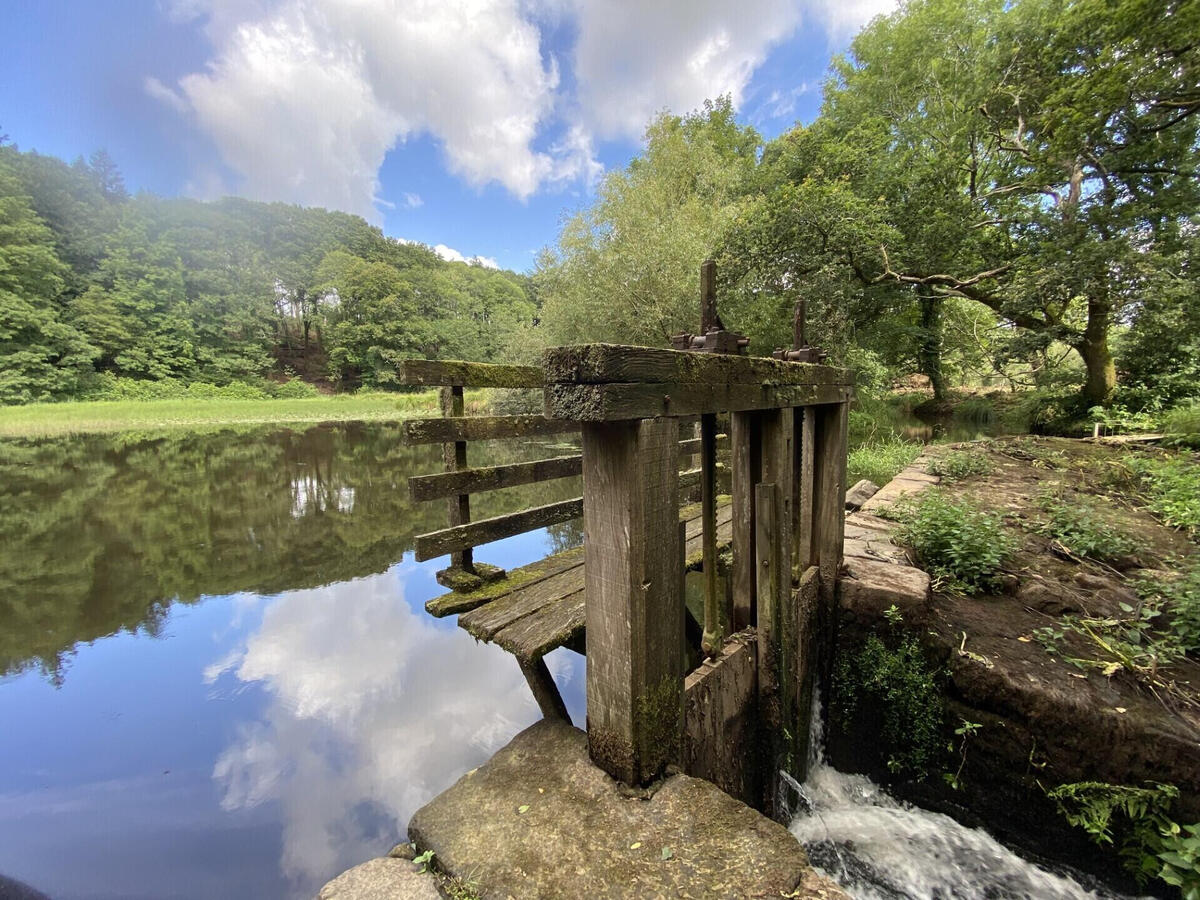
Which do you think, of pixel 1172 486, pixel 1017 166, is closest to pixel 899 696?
pixel 1172 486

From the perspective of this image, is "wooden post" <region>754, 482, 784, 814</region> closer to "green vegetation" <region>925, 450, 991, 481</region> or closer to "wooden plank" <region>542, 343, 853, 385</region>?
"wooden plank" <region>542, 343, 853, 385</region>

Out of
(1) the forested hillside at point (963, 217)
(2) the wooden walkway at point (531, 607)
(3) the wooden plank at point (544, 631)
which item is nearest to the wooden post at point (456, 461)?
(2) the wooden walkway at point (531, 607)

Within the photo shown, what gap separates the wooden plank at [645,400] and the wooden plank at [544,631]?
54.3 inches

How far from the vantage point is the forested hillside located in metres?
9.49

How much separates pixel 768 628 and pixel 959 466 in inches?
227

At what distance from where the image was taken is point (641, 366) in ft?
5.09

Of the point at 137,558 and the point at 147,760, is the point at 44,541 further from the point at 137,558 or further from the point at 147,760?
the point at 147,760

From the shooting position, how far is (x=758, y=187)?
17.6 m

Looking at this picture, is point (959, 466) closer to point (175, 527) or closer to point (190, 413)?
point (175, 527)

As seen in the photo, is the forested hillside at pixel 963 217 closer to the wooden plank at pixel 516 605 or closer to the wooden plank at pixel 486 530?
the wooden plank at pixel 486 530

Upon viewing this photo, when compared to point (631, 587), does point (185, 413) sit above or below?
above

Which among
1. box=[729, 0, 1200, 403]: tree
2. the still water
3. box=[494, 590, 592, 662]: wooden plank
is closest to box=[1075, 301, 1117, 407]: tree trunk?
box=[729, 0, 1200, 403]: tree

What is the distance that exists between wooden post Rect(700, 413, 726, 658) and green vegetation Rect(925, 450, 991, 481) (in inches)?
225

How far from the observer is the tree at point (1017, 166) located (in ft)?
30.7
